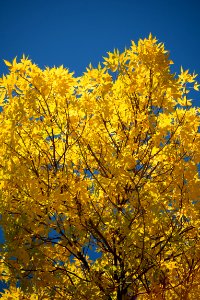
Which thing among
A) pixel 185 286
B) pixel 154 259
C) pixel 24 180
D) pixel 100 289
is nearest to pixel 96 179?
pixel 24 180

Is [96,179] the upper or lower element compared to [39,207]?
upper

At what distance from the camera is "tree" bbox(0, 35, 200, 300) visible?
3.85m

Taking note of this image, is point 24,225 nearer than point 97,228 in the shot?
Yes

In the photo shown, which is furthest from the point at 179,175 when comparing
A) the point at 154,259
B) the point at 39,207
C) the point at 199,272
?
the point at 39,207

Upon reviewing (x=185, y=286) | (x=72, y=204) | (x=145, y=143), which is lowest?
(x=185, y=286)

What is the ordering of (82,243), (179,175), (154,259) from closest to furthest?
(154,259)
(179,175)
(82,243)

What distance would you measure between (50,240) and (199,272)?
7.18 feet

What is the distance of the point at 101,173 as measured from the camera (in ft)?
15.1

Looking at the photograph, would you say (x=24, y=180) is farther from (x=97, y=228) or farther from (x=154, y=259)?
(x=154, y=259)

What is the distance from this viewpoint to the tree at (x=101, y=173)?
3.85 metres

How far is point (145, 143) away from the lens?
464 cm

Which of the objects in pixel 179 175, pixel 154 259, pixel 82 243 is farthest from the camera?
pixel 82 243

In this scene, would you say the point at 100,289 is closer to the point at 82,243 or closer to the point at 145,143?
the point at 82,243

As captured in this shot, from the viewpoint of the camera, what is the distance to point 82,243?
4402mm
